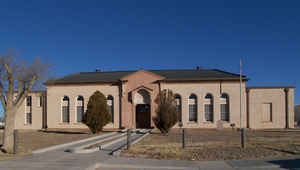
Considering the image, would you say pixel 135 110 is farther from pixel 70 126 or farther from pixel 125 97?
pixel 70 126

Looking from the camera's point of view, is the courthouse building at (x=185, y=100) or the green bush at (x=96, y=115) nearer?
the green bush at (x=96, y=115)

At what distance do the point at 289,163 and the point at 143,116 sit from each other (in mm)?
21616

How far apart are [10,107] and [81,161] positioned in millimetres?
5295

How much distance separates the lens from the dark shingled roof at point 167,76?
27641 millimetres

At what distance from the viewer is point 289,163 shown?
8305mm

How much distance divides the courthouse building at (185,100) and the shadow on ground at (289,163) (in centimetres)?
→ 1717

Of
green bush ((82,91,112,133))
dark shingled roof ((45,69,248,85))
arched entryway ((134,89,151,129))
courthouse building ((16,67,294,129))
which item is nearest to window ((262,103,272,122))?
courthouse building ((16,67,294,129))

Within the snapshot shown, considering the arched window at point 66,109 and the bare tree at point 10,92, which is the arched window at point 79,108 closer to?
the arched window at point 66,109

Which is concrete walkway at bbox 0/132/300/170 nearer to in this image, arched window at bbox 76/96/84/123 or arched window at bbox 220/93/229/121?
arched window at bbox 220/93/229/121

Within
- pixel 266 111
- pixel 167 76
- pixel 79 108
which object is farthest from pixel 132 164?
pixel 266 111

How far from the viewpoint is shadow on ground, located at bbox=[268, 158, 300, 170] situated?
782 cm

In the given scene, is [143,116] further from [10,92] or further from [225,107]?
[10,92]

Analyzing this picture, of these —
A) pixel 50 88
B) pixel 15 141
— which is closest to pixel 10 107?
pixel 15 141

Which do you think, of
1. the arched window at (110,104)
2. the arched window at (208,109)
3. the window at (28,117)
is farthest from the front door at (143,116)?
the window at (28,117)
